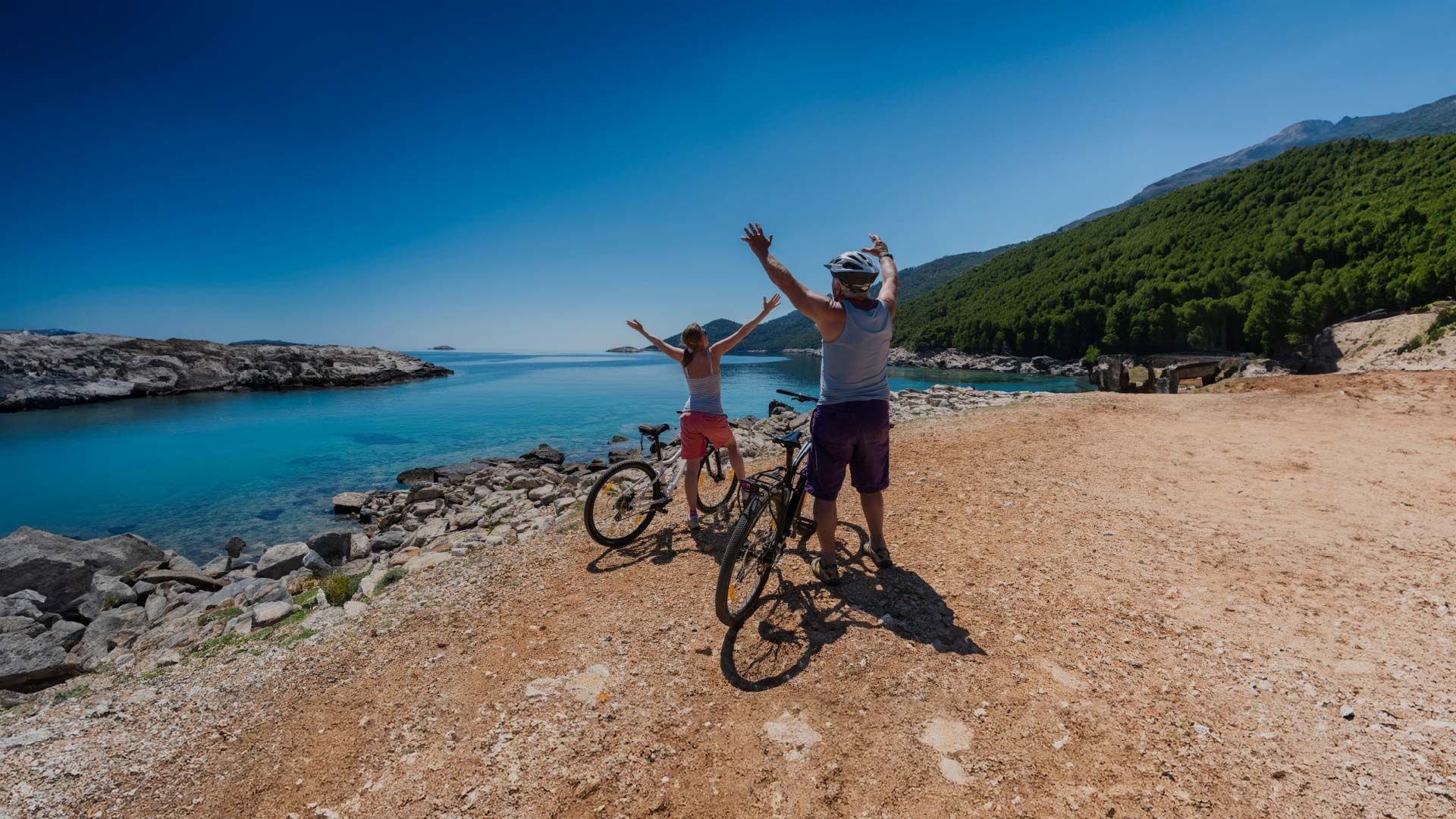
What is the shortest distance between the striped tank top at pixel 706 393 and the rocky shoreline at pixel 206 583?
2.74ft

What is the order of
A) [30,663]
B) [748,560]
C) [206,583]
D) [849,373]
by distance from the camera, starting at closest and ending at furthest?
1. [849,373]
2. [748,560]
3. [30,663]
4. [206,583]

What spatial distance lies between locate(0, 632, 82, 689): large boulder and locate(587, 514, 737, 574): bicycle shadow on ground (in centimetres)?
595

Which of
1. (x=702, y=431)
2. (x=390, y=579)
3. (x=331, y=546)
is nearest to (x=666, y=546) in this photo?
(x=702, y=431)

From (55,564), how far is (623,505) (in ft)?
36.7

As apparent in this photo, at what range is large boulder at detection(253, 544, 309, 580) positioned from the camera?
9.54 meters

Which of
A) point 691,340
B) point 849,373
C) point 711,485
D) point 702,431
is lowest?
point 711,485

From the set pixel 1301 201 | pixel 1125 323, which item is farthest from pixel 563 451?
pixel 1301 201

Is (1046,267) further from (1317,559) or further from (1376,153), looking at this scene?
(1317,559)

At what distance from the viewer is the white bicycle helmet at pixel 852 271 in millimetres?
3709

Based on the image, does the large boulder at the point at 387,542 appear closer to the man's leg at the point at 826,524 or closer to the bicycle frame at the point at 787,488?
the bicycle frame at the point at 787,488

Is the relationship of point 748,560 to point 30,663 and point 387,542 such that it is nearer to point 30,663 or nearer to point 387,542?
point 30,663

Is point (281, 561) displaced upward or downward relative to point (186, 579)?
upward

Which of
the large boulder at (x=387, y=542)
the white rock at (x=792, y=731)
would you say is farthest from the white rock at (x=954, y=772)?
the large boulder at (x=387, y=542)

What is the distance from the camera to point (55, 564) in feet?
29.9
